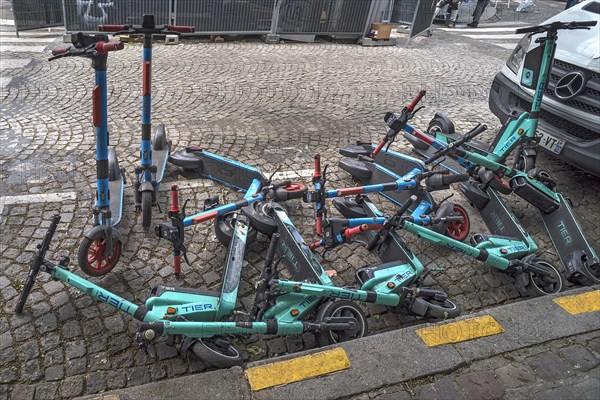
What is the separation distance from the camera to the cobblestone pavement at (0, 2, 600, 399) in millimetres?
3418

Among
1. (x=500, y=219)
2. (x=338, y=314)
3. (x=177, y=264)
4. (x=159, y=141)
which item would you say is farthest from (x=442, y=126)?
(x=177, y=264)

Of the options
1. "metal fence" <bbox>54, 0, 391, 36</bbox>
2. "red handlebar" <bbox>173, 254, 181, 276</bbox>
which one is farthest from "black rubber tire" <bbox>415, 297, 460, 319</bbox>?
"metal fence" <bbox>54, 0, 391, 36</bbox>

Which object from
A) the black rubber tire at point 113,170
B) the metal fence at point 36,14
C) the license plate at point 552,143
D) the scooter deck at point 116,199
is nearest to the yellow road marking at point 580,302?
the license plate at point 552,143

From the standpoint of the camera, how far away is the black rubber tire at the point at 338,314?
3.44 m

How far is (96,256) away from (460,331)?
2.91 meters

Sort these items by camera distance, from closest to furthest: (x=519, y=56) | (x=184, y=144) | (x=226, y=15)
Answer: (x=184, y=144) < (x=519, y=56) < (x=226, y=15)

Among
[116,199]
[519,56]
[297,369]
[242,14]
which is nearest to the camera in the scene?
[297,369]

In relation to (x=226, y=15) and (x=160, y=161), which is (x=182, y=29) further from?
(x=226, y=15)

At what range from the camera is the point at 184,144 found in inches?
254

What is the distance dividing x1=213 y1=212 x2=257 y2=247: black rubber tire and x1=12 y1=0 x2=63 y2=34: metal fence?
8.43m

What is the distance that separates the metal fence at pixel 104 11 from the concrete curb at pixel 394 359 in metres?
9.39

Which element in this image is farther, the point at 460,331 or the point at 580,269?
the point at 580,269

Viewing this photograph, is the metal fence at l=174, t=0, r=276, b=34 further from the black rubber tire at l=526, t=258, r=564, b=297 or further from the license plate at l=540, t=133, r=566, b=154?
the black rubber tire at l=526, t=258, r=564, b=297

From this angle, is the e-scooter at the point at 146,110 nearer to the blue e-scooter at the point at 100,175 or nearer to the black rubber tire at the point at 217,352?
the blue e-scooter at the point at 100,175
